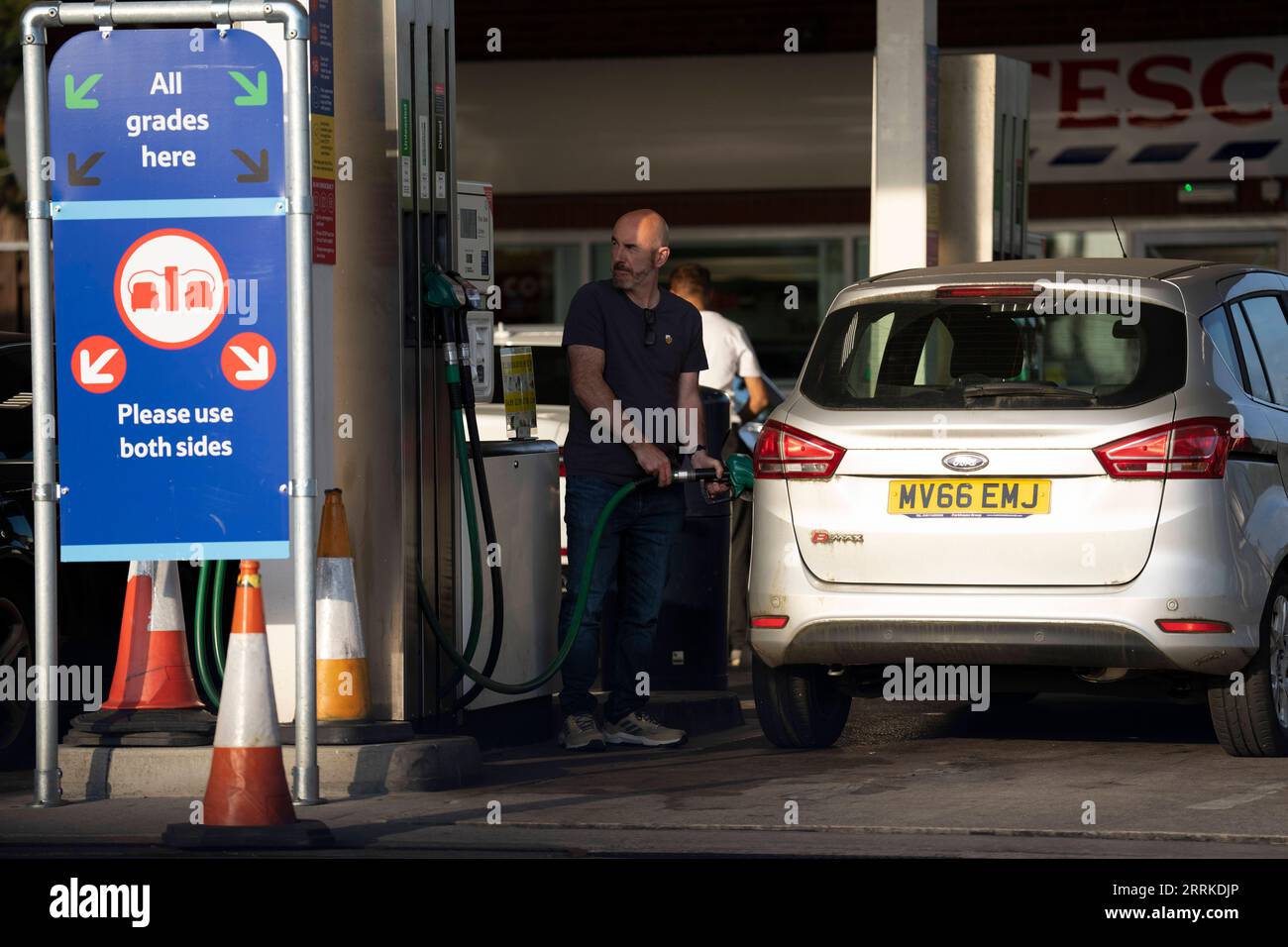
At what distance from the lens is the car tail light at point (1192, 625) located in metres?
8.26

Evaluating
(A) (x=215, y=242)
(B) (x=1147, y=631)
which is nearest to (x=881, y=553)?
(B) (x=1147, y=631)

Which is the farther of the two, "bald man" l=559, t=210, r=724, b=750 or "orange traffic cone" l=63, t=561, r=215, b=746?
"bald man" l=559, t=210, r=724, b=750

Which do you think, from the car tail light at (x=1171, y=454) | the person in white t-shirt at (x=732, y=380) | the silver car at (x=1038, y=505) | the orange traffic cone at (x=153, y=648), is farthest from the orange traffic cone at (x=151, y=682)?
the person in white t-shirt at (x=732, y=380)

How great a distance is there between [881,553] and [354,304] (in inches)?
81.1

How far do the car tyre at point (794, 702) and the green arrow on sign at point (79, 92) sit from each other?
10.5 feet

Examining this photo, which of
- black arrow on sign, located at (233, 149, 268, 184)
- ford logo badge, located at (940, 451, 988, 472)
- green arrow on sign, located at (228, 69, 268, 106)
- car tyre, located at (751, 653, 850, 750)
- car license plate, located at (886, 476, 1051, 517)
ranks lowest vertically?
car tyre, located at (751, 653, 850, 750)

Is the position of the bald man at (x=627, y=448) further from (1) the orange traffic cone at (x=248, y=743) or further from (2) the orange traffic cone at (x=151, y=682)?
(1) the orange traffic cone at (x=248, y=743)

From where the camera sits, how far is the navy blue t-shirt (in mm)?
9273

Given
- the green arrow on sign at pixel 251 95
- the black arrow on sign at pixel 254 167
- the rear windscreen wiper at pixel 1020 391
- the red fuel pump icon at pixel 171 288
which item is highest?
the green arrow on sign at pixel 251 95

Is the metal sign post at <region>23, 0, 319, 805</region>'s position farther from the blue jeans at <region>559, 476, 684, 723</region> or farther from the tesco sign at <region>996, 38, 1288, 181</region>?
the tesco sign at <region>996, 38, 1288, 181</region>

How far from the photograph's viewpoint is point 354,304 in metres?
8.59

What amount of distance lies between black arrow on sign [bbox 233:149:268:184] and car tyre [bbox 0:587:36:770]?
2.37 meters

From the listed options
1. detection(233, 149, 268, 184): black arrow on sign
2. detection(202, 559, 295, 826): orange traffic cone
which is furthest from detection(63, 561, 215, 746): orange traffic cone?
detection(233, 149, 268, 184): black arrow on sign
